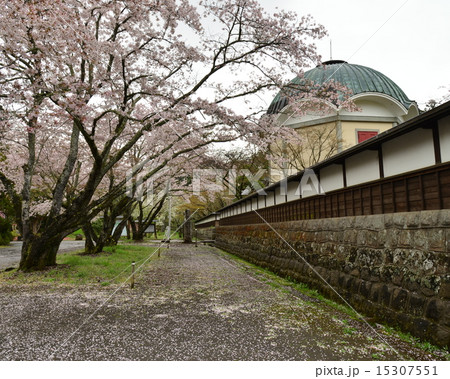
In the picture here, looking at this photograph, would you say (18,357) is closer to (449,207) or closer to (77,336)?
(77,336)

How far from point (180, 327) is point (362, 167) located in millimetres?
4767

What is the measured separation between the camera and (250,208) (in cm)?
1759

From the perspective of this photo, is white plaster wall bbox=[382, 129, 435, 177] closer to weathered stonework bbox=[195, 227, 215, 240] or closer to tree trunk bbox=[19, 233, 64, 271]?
tree trunk bbox=[19, 233, 64, 271]

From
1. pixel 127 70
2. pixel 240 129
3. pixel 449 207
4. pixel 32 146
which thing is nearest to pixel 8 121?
pixel 32 146

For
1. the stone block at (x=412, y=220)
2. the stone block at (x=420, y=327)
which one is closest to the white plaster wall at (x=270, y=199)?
the stone block at (x=412, y=220)

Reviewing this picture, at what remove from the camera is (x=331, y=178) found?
8086 mm

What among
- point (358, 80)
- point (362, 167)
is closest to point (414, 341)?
point (362, 167)

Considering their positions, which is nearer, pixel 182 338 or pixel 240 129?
pixel 182 338

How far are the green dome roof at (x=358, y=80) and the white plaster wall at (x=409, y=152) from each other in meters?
17.6

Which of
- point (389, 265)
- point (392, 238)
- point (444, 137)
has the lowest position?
point (389, 265)

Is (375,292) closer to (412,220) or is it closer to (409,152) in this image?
(412,220)

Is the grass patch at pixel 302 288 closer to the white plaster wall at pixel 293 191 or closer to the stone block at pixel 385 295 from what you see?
the stone block at pixel 385 295

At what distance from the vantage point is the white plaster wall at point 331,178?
301 inches

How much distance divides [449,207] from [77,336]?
17.7 feet
